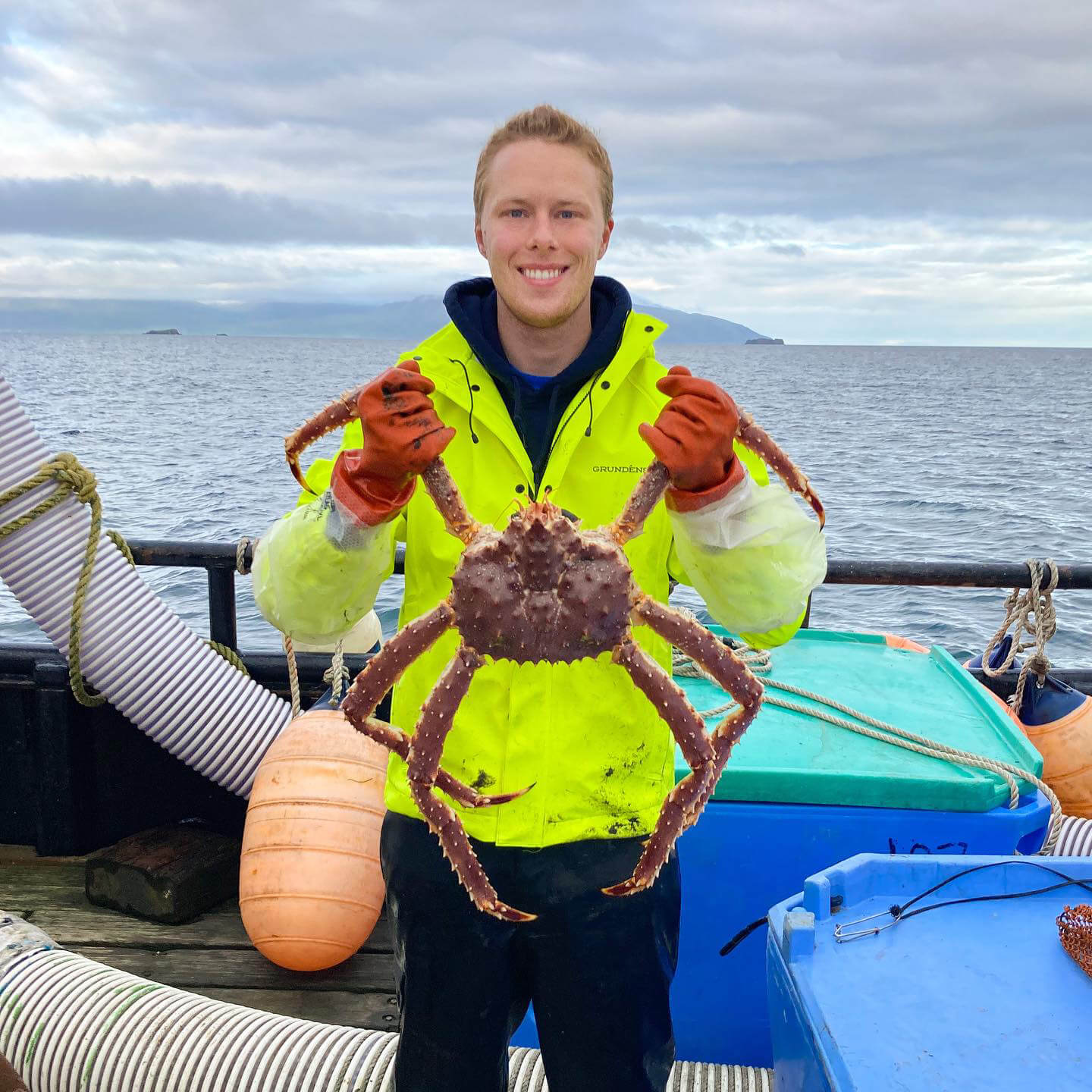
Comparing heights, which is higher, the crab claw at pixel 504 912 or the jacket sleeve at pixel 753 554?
the jacket sleeve at pixel 753 554

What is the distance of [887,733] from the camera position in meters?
3.36

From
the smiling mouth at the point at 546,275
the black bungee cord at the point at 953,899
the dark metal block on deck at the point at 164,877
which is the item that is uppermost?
the smiling mouth at the point at 546,275

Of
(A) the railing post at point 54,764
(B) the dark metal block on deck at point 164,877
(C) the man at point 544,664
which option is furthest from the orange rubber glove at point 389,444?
(A) the railing post at point 54,764

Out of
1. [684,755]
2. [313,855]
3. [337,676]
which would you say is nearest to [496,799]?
[684,755]

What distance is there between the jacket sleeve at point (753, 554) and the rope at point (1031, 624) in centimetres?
257

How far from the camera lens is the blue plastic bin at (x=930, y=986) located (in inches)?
84.4

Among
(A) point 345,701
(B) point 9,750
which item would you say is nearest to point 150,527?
(B) point 9,750

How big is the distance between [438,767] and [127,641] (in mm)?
2454

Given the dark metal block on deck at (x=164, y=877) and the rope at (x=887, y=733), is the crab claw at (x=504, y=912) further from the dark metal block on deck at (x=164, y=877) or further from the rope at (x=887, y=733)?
the dark metal block on deck at (x=164, y=877)

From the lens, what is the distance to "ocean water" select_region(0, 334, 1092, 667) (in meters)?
14.6

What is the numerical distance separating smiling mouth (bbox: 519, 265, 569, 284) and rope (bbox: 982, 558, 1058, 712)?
9.92ft

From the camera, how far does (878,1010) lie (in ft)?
7.51

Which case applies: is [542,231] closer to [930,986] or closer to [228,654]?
[930,986]

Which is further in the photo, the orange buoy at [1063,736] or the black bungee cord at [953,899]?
the orange buoy at [1063,736]
